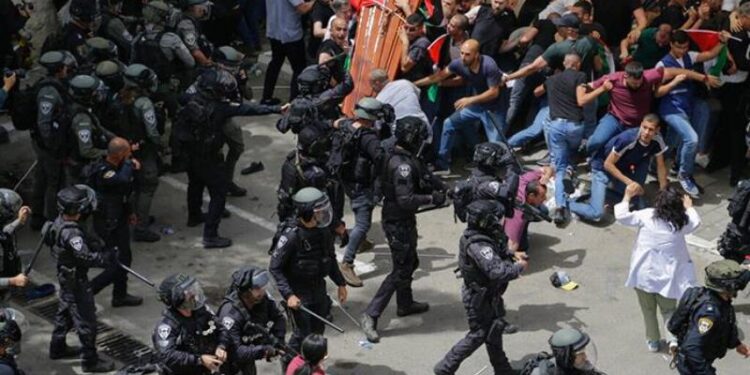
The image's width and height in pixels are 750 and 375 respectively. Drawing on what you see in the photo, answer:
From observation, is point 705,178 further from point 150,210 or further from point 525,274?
point 150,210

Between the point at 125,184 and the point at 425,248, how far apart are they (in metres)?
2.98

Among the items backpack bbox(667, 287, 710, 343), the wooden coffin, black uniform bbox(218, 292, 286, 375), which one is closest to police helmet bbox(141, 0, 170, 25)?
the wooden coffin

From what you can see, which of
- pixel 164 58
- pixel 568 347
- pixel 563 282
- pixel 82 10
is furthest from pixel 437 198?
pixel 82 10

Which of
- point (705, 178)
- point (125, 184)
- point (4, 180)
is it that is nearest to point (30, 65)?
point (4, 180)

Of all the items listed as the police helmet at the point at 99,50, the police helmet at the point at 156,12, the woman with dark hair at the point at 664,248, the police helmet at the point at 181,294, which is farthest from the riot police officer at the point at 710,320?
the police helmet at the point at 156,12

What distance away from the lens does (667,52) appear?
44.8 feet

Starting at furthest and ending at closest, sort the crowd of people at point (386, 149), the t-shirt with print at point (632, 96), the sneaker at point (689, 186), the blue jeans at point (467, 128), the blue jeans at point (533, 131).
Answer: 1. the blue jeans at point (533, 131)
2. the blue jeans at point (467, 128)
3. the sneaker at point (689, 186)
4. the t-shirt with print at point (632, 96)
5. the crowd of people at point (386, 149)

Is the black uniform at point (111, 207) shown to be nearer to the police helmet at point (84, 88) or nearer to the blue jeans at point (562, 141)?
the police helmet at point (84, 88)

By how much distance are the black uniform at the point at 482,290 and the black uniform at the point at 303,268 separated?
990mm

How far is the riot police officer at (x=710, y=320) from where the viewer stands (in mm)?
Answer: 8906

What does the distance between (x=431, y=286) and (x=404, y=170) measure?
1.57 meters

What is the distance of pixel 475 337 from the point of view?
32.0 feet

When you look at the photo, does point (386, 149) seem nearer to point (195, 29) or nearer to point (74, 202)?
point (74, 202)

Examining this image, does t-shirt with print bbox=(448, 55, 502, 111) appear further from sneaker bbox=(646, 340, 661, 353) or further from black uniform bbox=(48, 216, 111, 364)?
black uniform bbox=(48, 216, 111, 364)
